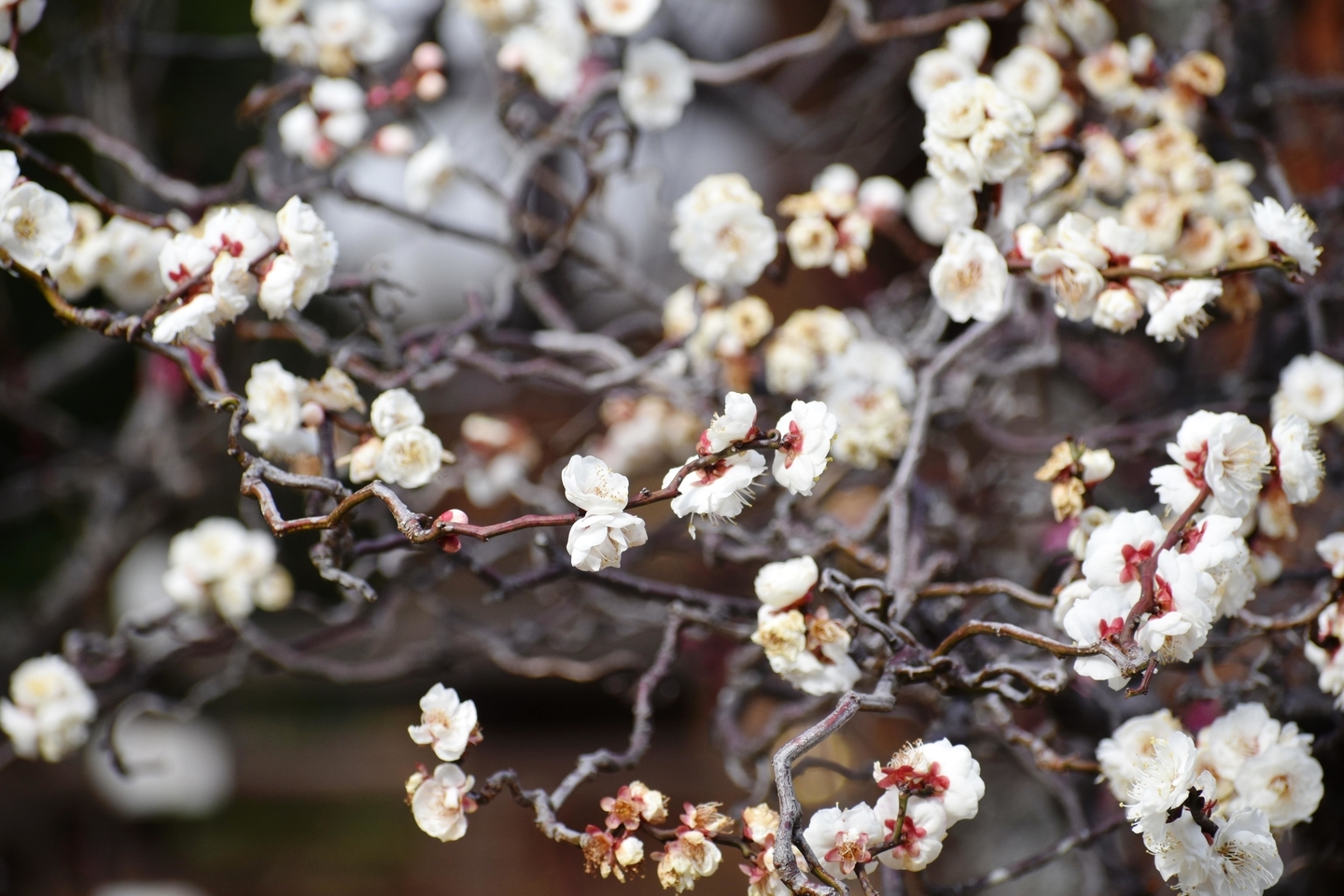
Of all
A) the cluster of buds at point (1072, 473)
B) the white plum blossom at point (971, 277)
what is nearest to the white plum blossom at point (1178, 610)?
the cluster of buds at point (1072, 473)

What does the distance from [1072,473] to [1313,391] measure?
25 centimetres

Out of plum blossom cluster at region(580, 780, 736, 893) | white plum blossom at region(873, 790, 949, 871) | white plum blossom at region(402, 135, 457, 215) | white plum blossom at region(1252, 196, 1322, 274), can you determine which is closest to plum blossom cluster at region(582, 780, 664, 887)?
plum blossom cluster at region(580, 780, 736, 893)

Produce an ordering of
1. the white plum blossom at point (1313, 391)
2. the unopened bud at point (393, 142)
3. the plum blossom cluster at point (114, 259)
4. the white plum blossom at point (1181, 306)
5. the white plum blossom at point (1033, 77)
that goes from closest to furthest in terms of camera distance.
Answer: the white plum blossom at point (1181, 306) < the white plum blossom at point (1313, 391) < the plum blossom cluster at point (114, 259) < the white plum blossom at point (1033, 77) < the unopened bud at point (393, 142)

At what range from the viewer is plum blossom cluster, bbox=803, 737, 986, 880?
0.54 m

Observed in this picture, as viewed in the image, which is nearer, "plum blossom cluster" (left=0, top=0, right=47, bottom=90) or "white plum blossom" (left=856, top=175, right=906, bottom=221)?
"plum blossom cluster" (left=0, top=0, right=47, bottom=90)

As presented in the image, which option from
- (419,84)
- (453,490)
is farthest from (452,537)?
(453,490)

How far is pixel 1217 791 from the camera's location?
2.08ft

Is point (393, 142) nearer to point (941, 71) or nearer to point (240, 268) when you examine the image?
point (240, 268)

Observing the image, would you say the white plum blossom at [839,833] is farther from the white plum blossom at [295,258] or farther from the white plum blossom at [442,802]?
the white plum blossom at [295,258]

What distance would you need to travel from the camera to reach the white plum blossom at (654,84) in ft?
3.15

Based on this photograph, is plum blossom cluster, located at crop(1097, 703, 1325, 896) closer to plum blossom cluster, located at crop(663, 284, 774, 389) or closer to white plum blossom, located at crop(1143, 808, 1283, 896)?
white plum blossom, located at crop(1143, 808, 1283, 896)

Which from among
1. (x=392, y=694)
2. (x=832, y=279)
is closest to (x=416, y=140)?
(x=832, y=279)

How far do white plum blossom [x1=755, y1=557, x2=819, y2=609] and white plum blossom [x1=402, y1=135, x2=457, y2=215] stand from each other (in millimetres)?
569

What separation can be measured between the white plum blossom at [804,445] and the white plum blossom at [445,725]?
0.24 metres
